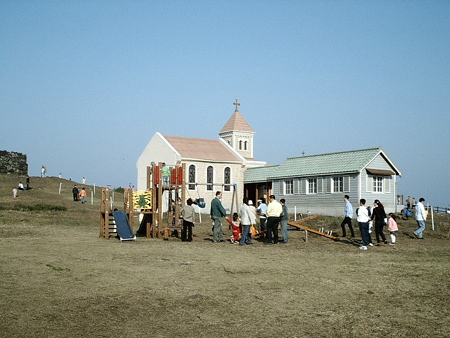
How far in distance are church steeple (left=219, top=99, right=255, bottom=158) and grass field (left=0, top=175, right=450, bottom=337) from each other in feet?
124

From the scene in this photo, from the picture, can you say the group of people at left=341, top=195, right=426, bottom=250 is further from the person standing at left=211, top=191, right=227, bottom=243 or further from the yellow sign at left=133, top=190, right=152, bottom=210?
the yellow sign at left=133, top=190, right=152, bottom=210

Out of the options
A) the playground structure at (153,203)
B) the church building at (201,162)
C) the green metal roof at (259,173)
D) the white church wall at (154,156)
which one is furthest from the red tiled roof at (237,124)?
the playground structure at (153,203)

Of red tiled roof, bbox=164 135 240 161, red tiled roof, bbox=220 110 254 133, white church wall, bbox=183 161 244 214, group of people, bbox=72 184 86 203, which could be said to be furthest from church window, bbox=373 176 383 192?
group of people, bbox=72 184 86 203

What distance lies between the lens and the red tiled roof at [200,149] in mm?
46406

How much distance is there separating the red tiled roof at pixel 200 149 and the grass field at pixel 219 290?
27.2 meters

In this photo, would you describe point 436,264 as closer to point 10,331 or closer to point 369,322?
point 369,322

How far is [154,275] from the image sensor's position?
489 inches

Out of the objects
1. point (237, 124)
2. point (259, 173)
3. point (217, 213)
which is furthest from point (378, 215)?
point (237, 124)

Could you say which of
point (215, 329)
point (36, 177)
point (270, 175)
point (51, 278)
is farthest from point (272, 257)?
point (36, 177)

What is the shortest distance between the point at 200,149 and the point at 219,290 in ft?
124

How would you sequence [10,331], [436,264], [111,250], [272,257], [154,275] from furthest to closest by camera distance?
[111,250] < [272,257] < [436,264] < [154,275] < [10,331]

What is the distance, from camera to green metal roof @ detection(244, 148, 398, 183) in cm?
3781

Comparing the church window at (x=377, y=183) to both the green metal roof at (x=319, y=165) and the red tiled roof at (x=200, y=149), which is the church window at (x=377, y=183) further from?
the red tiled roof at (x=200, y=149)

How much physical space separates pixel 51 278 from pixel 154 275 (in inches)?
92.2
